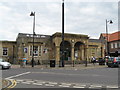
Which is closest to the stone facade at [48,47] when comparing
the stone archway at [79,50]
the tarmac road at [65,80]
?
the stone archway at [79,50]

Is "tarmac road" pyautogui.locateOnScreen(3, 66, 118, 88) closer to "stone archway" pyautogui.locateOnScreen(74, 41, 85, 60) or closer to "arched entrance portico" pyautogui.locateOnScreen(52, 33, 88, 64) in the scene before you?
"arched entrance portico" pyautogui.locateOnScreen(52, 33, 88, 64)

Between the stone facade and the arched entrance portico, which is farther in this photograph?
the stone facade

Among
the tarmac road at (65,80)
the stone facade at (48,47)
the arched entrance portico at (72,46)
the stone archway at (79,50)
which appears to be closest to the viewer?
the tarmac road at (65,80)

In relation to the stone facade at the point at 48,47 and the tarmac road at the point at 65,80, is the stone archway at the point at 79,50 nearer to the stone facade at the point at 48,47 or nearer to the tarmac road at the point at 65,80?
the stone facade at the point at 48,47

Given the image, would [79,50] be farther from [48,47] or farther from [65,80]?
[65,80]

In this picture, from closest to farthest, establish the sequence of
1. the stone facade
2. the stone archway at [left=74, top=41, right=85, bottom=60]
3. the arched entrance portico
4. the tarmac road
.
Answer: the tarmac road → the arched entrance portico → the stone facade → the stone archway at [left=74, top=41, right=85, bottom=60]

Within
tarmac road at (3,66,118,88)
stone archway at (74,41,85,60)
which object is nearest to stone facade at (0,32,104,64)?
stone archway at (74,41,85,60)

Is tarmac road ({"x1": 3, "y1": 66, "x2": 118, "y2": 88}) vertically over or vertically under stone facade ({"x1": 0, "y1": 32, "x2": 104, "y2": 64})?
under

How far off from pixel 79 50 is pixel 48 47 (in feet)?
22.8

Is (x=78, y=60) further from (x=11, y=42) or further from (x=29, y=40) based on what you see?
(x=11, y=42)

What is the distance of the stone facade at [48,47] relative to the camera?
30016 millimetres

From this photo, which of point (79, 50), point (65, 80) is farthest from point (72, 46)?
point (65, 80)

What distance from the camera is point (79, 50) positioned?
33.2m

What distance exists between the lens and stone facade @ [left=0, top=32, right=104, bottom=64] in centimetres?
3002
